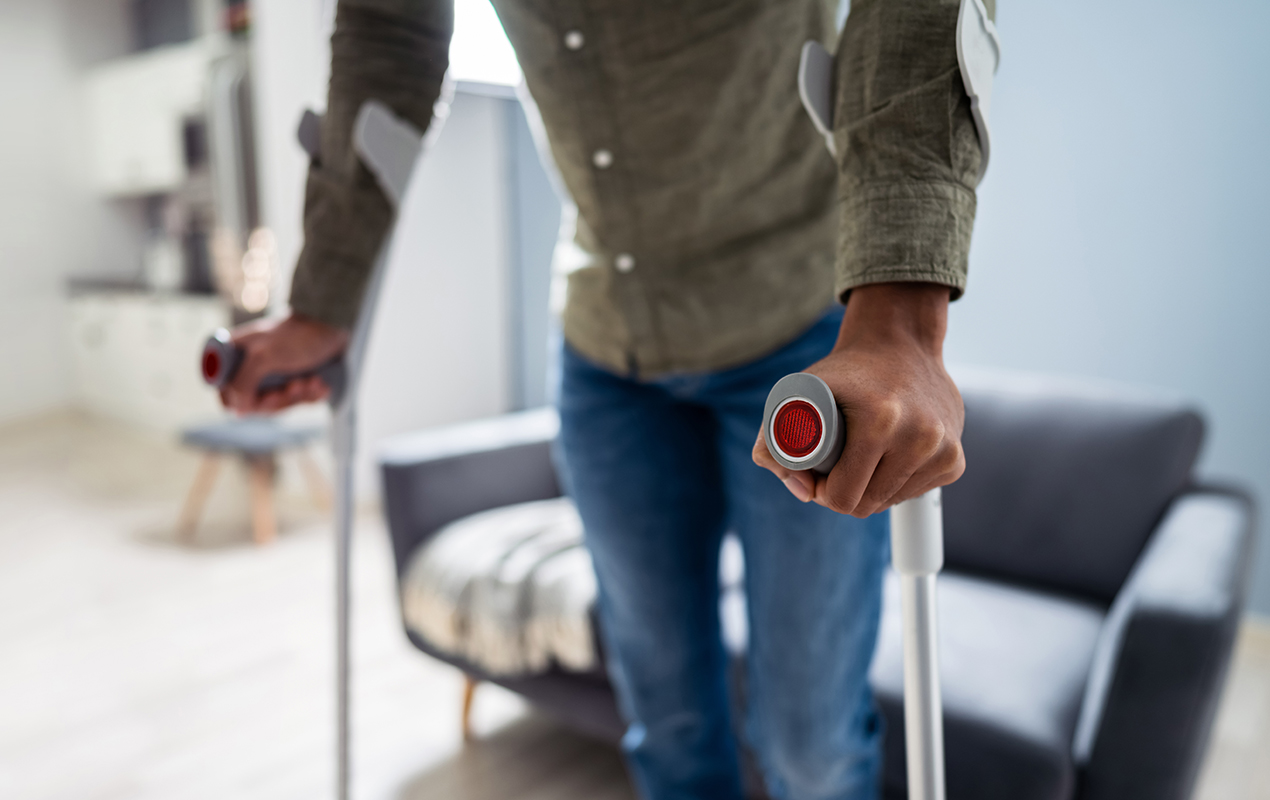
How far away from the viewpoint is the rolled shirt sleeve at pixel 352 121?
76 centimetres

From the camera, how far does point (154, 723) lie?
172cm

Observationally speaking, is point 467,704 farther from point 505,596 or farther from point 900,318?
point 900,318

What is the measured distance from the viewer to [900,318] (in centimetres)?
40

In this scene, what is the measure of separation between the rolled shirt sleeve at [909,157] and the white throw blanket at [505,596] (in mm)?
1076

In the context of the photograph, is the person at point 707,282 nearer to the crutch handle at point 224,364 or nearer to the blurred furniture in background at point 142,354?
the crutch handle at point 224,364

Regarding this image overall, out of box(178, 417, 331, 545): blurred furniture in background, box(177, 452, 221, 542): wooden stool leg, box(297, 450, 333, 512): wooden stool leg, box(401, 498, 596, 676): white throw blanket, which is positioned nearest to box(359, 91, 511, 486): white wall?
box(297, 450, 333, 512): wooden stool leg

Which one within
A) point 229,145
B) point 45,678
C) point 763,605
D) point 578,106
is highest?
point 229,145

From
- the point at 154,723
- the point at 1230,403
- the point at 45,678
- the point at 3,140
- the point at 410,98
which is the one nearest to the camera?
the point at 410,98

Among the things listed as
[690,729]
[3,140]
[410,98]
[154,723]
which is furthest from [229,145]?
[690,729]

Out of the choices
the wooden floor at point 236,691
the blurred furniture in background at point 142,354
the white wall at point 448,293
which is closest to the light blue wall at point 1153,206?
the wooden floor at point 236,691

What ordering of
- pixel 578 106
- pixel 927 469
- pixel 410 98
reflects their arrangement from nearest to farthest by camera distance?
pixel 927 469 → pixel 578 106 → pixel 410 98

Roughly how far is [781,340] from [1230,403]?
1924mm

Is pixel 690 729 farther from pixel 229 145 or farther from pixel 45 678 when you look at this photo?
pixel 229 145

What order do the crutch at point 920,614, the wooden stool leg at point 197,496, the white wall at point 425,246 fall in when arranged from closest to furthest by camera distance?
the crutch at point 920,614 < the wooden stool leg at point 197,496 < the white wall at point 425,246
